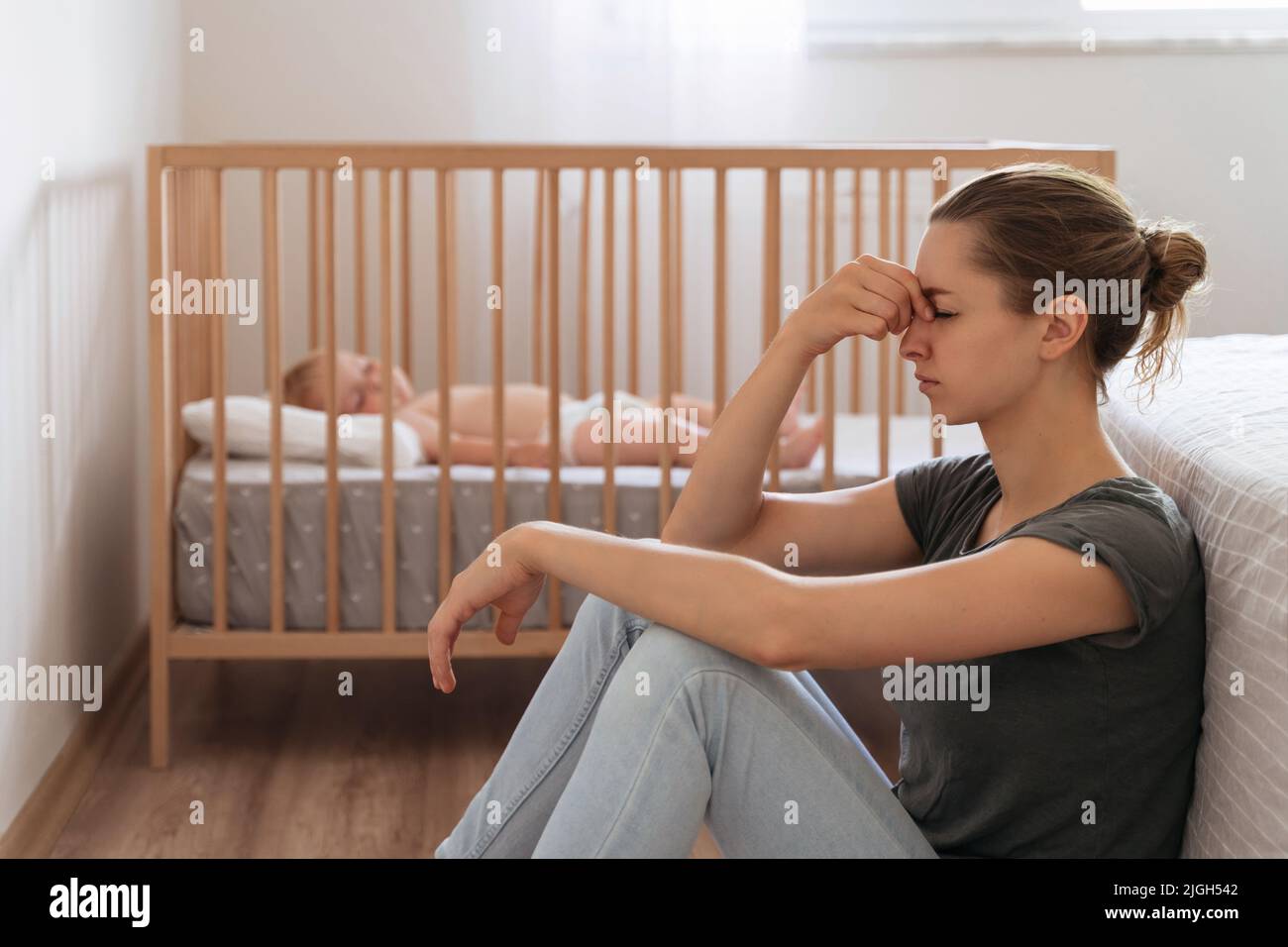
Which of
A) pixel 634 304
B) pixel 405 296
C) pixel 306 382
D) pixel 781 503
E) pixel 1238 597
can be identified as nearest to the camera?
pixel 1238 597

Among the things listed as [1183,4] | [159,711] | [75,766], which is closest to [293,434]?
[159,711]

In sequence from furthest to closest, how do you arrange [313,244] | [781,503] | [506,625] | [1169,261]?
[313,244]
[781,503]
[506,625]
[1169,261]

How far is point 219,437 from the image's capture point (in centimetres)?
213

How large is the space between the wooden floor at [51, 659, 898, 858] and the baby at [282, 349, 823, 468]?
440 millimetres

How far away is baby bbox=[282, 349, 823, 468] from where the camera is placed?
2.30m

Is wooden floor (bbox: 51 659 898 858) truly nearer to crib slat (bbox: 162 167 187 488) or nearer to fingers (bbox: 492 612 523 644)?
crib slat (bbox: 162 167 187 488)

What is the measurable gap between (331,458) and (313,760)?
1.52 feet

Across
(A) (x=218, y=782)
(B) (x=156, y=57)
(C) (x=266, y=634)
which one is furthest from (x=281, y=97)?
(A) (x=218, y=782)

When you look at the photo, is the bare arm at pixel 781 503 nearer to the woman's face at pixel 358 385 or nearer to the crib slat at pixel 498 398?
the crib slat at pixel 498 398

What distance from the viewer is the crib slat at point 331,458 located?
212 centimetres

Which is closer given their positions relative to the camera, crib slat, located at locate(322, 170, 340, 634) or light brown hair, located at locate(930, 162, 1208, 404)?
light brown hair, located at locate(930, 162, 1208, 404)

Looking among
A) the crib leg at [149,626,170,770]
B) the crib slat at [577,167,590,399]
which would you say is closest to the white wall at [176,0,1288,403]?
the crib slat at [577,167,590,399]

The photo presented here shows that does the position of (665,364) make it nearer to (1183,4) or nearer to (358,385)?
(358,385)

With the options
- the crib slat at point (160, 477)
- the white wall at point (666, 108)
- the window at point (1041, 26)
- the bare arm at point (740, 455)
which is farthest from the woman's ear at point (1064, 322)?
the window at point (1041, 26)
